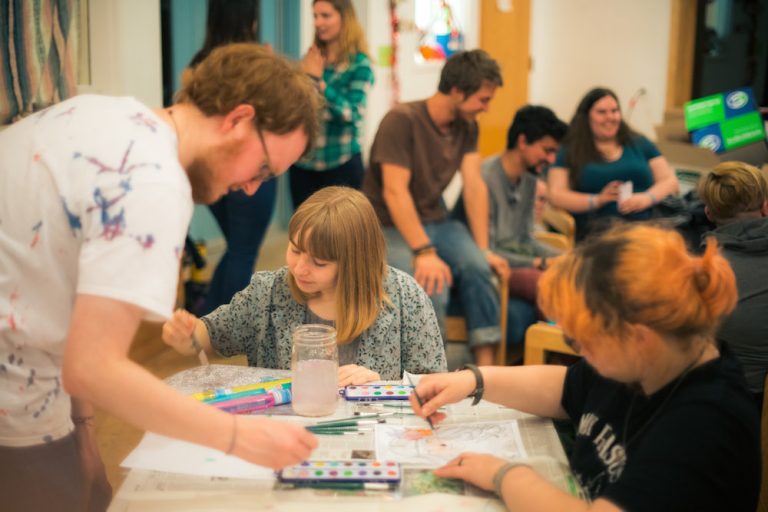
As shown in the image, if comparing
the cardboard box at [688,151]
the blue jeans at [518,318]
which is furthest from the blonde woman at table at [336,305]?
the cardboard box at [688,151]

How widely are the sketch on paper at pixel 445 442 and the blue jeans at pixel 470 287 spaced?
Result: 5.17 feet

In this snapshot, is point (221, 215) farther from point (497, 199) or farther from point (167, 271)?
point (167, 271)

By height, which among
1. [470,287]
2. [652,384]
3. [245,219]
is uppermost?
[652,384]

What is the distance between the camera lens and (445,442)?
4.20 ft

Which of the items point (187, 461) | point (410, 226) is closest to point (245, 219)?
point (410, 226)

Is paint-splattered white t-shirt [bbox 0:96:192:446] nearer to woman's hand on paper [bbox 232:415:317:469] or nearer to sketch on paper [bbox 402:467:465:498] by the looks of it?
woman's hand on paper [bbox 232:415:317:469]

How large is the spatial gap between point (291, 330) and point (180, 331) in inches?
9.7

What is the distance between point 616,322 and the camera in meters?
1.07

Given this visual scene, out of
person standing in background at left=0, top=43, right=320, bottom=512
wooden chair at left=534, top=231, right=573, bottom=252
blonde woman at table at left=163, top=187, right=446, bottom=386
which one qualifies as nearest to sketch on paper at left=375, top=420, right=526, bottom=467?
person standing in background at left=0, top=43, right=320, bottom=512

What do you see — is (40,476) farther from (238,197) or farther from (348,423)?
(238,197)

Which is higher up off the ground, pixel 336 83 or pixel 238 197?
pixel 336 83

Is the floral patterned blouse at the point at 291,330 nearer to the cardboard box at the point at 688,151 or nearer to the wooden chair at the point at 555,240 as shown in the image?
the wooden chair at the point at 555,240

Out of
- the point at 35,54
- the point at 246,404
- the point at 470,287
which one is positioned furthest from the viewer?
the point at 470,287

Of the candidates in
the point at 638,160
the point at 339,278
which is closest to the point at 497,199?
the point at 638,160
